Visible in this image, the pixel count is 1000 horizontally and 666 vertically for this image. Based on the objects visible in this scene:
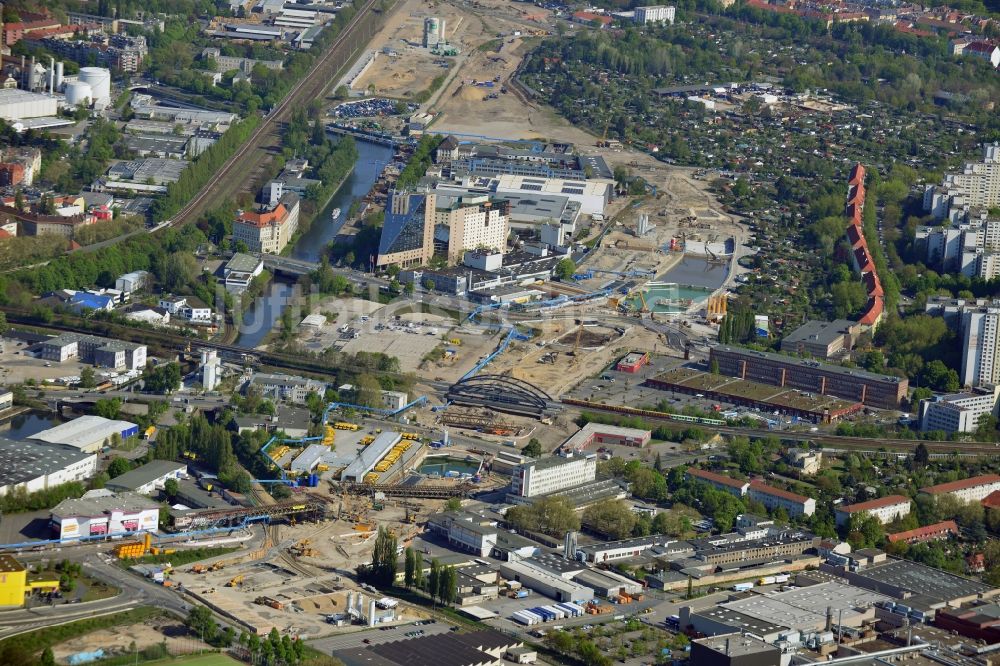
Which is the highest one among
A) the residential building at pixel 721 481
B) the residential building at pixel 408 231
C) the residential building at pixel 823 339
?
the residential building at pixel 408 231

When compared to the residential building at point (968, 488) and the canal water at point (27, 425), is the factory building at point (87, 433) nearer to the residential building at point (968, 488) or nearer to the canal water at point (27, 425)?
the canal water at point (27, 425)

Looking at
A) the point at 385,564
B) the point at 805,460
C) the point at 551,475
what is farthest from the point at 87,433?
the point at 805,460

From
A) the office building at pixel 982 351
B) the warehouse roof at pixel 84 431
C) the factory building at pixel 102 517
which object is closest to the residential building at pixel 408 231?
the warehouse roof at pixel 84 431

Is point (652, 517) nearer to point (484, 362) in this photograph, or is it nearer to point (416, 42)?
point (484, 362)

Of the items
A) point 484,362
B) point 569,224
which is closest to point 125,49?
point 569,224

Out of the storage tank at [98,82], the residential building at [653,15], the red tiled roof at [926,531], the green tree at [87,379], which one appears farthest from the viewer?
the residential building at [653,15]

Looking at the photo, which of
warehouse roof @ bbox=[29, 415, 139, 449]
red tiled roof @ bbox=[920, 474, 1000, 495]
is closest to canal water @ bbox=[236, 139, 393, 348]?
warehouse roof @ bbox=[29, 415, 139, 449]

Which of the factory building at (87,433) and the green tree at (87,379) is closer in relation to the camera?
the factory building at (87,433)

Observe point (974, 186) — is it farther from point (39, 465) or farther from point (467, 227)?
point (39, 465)
